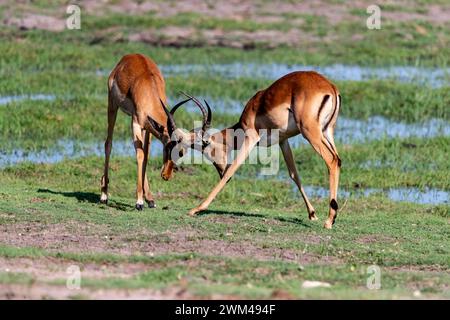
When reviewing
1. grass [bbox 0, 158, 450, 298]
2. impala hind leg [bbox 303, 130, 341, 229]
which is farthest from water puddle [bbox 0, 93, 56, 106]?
impala hind leg [bbox 303, 130, 341, 229]

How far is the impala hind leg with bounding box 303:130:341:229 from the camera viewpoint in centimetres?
908

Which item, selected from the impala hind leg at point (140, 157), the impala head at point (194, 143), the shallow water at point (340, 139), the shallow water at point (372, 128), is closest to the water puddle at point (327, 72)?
the shallow water at point (372, 128)

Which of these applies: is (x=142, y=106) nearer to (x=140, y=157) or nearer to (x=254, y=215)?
(x=140, y=157)

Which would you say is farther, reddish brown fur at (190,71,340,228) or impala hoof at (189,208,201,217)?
impala hoof at (189,208,201,217)

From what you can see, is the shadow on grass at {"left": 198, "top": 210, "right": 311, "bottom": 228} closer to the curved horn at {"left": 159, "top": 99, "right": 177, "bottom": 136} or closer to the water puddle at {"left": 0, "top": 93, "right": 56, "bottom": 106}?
the curved horn at {"left": 159, "top": 99, "right": 177, "bottom": 136}

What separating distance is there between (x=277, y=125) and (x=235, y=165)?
502 millimetres

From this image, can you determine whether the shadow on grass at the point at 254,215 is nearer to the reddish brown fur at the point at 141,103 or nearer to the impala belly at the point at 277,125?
the reddish brown fur at the point at 141,103

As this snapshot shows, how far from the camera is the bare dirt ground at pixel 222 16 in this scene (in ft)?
66.4

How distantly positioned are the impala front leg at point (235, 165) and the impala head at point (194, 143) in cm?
39

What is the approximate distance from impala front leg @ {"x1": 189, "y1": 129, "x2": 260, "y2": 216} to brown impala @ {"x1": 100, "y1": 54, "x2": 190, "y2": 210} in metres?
0.51

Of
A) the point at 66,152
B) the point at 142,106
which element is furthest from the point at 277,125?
the point at 66,152

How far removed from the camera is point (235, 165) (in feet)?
31.2
